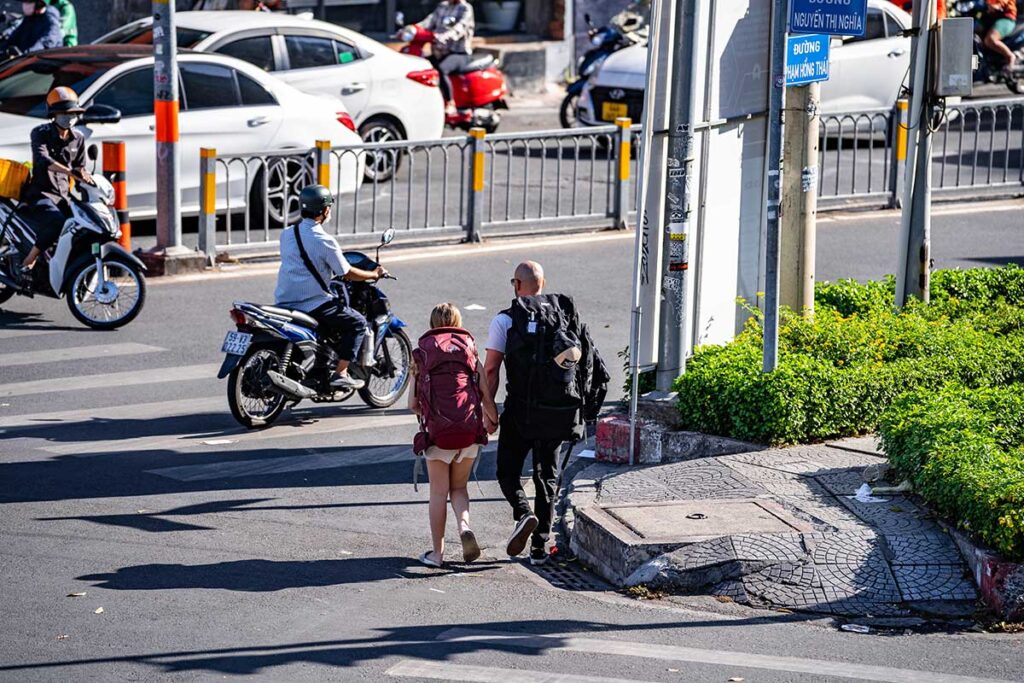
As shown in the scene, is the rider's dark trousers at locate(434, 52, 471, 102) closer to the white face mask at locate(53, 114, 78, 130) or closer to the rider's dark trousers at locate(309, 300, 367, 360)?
the white face mask at locate(53, 114, 78, 130)

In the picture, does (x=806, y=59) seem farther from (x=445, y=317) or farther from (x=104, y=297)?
(x=104, y=297)

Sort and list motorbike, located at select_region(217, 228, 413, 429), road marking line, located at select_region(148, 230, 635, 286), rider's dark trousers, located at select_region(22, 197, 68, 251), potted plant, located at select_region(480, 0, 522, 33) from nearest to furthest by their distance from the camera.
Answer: motorbike, located at select_region(217, 228, 413, 429)
rider's dark trousers, located at select_region(22, 197, 68, 251)
road marking line, located at select_region(148, 230, 635, 286)
potted plant, located at select_region(480, 0, 522, 33)

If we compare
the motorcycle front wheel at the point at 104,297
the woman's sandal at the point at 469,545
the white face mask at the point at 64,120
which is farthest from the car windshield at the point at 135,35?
the woman's sandal at the point at 469,545

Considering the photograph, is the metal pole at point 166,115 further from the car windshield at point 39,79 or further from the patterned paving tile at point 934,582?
the patterned paving tile at point 934,582

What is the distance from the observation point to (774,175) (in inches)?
371

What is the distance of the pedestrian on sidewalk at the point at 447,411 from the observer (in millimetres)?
7980

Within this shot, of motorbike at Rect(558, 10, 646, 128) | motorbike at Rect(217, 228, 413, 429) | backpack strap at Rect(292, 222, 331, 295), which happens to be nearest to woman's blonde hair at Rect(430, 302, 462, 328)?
motorbike at Rect(217, 228, 413, 429)

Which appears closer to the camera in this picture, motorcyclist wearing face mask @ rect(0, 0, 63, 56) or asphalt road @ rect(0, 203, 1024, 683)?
asphalt road @ rect(0, 203, 1024, 683)

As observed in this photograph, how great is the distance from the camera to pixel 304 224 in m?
10.4

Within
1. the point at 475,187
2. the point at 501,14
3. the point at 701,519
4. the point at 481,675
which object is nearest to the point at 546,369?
the point at 701,519

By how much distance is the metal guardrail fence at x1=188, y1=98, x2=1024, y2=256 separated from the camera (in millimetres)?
15469

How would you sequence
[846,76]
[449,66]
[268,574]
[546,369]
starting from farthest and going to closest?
[449,66] < [846,76] < [546,369] < [268,574]

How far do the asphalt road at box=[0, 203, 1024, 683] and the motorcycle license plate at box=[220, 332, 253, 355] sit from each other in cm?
59

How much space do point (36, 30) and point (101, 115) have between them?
6.65 meters
